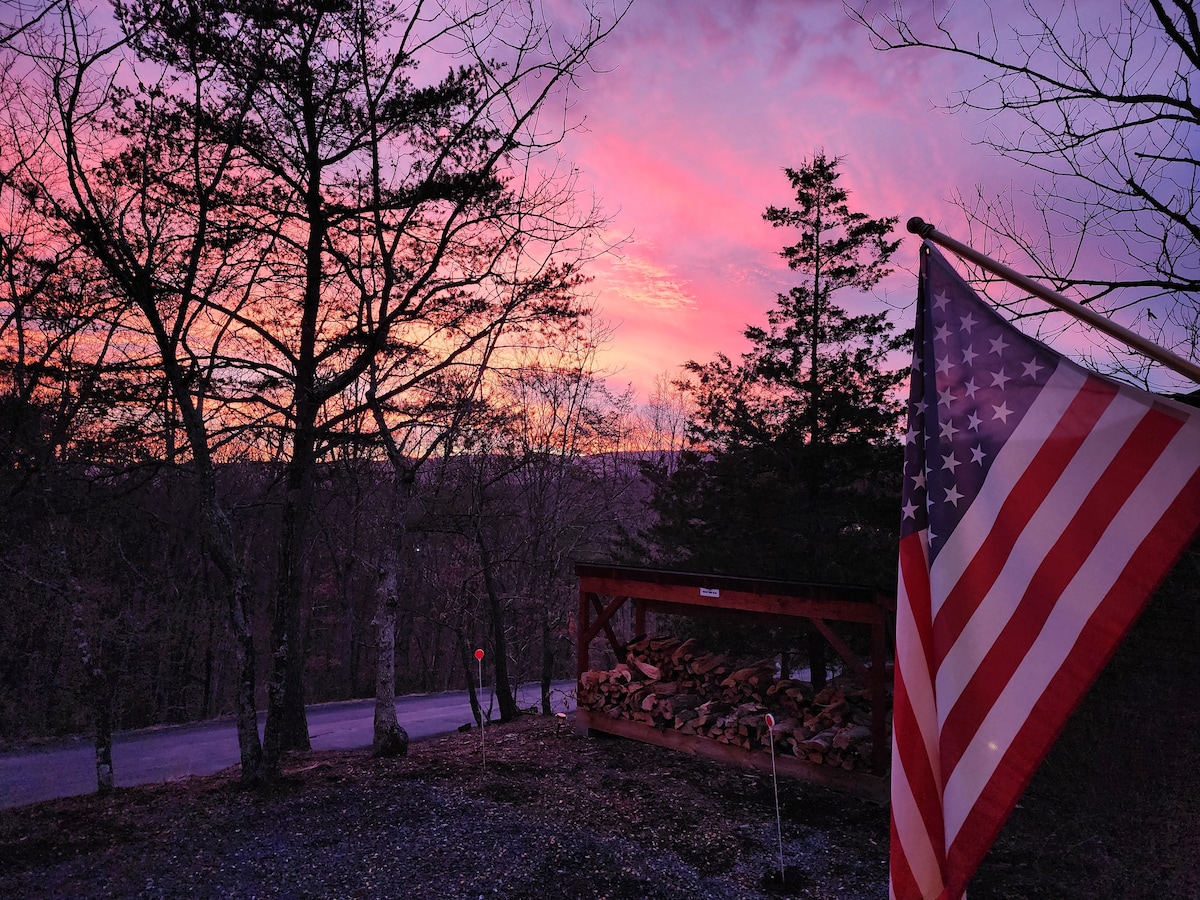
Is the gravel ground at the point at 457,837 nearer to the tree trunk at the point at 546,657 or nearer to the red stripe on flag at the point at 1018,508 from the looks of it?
the red stripe on flag at the point at 1018,508

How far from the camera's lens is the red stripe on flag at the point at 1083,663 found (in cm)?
216

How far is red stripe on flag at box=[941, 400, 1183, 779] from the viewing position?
7.48 feet

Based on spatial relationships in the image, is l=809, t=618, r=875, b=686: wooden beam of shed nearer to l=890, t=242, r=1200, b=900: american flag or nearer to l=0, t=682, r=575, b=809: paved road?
l=890, t=242, r=1200, b=900: american flag

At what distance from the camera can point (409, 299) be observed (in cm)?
873

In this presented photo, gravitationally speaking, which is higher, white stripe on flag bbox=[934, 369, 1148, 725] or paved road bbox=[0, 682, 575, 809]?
white stripe on flag bbox=[934, 369, 1148, 725]

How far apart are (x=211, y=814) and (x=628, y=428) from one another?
65.8ft

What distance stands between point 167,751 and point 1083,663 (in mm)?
17681

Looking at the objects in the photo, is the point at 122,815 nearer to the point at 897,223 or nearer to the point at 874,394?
the point at 874,394

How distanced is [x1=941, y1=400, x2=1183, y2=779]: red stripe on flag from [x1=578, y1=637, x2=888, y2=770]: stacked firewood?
7.62 meters

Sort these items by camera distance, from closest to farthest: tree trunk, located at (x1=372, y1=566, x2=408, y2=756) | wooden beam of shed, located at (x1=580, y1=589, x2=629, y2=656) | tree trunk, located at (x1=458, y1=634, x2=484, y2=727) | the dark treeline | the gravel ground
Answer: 1. the gravel ground
2. tree trunk, located at (x1=372, y1=566, x2=408, y2=756)
3. wooden beam of shed, located at (x1=580, y1=589, x2=629, y2=656)
4. tree trunk, located at (x1=458, y1=634, x2=484, y2=727)
5. the dark treeline

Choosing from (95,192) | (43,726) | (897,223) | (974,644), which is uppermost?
(897,223)

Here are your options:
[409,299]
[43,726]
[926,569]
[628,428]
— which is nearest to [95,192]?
[409,299]

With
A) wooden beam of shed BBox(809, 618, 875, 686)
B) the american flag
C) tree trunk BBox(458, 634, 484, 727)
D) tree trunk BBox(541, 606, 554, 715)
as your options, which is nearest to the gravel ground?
wooden beam of shed BBox(809, 618, 875, 686)

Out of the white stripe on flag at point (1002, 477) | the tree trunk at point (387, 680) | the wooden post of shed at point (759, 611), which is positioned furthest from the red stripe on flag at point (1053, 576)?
the tree trunk at point (387, 680)
